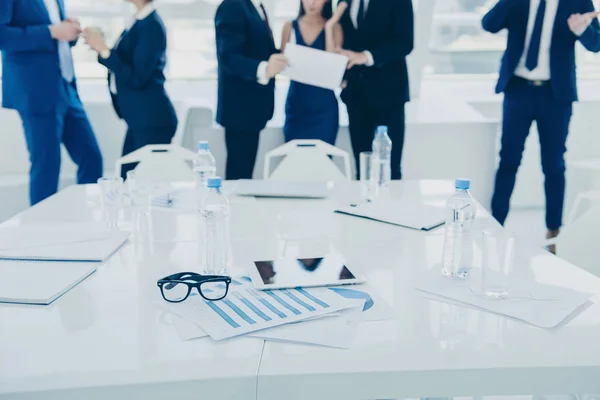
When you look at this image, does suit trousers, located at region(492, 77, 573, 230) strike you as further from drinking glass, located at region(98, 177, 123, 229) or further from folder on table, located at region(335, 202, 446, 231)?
drinking glass, located at region(98, 177, 123, 229)

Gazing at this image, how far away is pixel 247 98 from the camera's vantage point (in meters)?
3.43

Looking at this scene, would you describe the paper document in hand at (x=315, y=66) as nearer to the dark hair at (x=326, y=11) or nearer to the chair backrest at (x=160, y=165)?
the dark hair at (x=326, y=11)

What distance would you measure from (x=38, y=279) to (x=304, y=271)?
579mm

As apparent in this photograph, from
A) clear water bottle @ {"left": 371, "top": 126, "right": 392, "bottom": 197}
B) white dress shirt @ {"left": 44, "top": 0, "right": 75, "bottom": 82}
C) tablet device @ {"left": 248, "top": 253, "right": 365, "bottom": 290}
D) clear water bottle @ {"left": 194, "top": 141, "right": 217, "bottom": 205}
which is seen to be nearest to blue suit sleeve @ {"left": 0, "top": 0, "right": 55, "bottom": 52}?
white dress shirt @ {"left": 44, "top": 0, "right": 75, "bottom": 82}

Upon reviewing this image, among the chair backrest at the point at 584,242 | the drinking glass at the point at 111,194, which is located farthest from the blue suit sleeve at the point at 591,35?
the drinking glass at the point at 111,194

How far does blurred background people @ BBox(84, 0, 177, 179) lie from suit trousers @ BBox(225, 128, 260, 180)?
33cm

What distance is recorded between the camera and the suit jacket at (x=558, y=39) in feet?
11.1

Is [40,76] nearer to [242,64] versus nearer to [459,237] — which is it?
[242,64]

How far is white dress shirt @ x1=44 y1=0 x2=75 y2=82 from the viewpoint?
3.38m

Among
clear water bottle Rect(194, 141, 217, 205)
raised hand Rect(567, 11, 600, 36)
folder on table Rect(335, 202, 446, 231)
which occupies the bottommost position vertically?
folder on table Rect(335, 202, 446, 231)

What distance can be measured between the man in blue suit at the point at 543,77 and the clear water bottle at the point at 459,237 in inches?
82.3

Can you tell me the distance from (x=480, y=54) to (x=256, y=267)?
406 cm

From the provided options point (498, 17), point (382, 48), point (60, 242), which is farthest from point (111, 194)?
point (498, 17)

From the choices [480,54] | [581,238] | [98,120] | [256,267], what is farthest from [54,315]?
[480,54]
